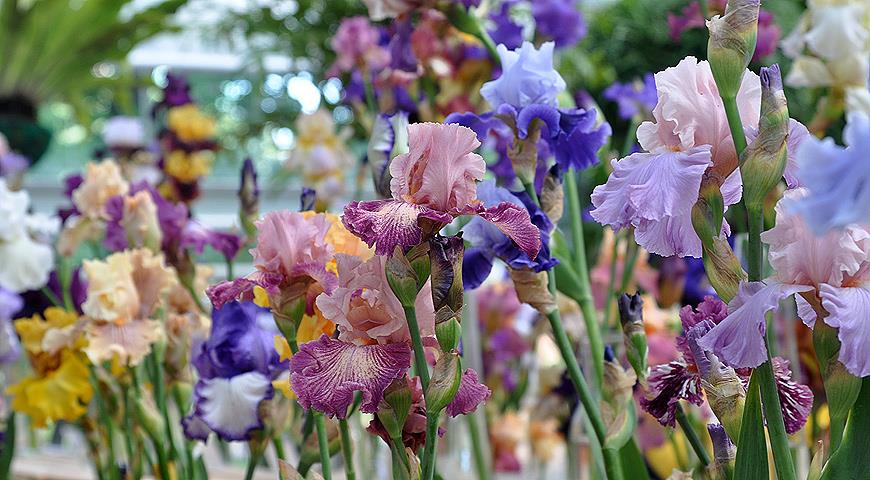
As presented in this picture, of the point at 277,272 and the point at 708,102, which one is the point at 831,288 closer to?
the point at 708,102

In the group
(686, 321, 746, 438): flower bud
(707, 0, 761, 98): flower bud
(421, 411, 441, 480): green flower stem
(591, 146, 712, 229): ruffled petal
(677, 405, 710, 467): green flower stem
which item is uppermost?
(707, 0, 761, 98): flower bud

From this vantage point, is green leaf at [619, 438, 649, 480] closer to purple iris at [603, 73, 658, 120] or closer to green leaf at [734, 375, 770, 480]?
green leaf at [734, 375, 770, 480]

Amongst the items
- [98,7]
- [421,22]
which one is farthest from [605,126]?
[98,7]

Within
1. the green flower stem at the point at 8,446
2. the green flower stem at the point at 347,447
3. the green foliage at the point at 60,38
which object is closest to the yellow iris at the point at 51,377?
the green flower stem at the point at 8,446

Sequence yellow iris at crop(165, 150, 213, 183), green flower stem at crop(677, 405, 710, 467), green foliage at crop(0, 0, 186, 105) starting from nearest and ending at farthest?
green flower stem at crop(677, 405, 710, 467) < yellow iris at crop(165, 150, 213, 183) < green foliage at crop(0, 0, 186, 105)

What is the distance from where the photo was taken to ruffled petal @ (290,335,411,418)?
0.28 m

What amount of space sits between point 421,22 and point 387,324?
41 cm

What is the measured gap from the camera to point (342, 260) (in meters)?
0.30

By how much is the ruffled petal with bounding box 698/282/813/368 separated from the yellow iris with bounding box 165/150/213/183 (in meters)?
0.85

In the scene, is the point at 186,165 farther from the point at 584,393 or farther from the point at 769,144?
the point at 769,144

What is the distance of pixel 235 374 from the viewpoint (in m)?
0.43

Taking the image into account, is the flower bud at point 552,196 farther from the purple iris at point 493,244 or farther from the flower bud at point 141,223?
the flower bud at point 141,223

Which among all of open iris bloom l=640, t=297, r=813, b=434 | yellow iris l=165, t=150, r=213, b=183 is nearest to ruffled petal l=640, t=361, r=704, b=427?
open iris bloom l=640, t=297, r=813, b=434

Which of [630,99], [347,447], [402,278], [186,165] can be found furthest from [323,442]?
[186,165]
